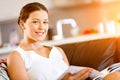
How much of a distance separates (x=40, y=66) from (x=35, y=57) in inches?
2.7

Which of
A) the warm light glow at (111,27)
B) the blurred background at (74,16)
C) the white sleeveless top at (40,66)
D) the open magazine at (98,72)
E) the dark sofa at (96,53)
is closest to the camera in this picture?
the open magazine at (98,72)

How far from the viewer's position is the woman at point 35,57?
1560 millimetres

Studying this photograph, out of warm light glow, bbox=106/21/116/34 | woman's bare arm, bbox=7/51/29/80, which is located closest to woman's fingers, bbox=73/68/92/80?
woman's bare arm, bbox=7/51/29/80

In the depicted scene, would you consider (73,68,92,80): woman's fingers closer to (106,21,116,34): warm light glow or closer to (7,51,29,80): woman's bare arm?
(7,51,29,80): woman's bare arm

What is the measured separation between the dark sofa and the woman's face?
396 millimetres

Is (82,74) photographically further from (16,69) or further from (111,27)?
(111,27)

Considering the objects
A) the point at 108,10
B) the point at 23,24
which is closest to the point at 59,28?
the point at 108,10

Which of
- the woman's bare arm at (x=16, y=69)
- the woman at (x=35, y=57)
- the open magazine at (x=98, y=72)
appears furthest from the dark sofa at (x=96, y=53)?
the woman's bare arm at (x=16, y=69)

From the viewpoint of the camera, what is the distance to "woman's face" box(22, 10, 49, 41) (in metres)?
1.68

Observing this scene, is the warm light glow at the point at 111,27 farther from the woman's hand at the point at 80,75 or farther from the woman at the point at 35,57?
the woman's hand at the point at 80,75

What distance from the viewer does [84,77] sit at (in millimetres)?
1536

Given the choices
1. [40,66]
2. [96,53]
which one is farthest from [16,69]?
[96,53]

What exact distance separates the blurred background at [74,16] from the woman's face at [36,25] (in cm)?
224

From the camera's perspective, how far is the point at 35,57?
65.7 inches
